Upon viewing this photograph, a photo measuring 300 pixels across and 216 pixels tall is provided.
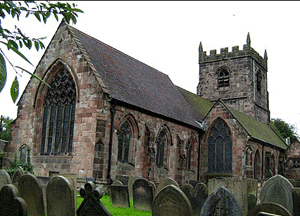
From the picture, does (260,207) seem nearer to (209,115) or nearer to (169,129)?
(169,129)

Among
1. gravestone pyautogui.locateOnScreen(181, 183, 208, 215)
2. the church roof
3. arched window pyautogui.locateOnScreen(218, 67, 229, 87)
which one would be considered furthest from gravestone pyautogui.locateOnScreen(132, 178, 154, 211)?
arched window pyautogui.locateOnScreen(218, 67, 229, 87)

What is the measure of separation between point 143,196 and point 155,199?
4.73 m

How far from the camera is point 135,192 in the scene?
13344 mm

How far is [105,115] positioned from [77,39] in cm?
512

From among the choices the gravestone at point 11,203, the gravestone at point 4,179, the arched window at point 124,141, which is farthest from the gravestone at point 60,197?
the arched window at point 124,141

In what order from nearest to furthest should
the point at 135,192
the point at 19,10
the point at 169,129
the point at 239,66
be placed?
the point at 19,10, the point at 135,192, the point at 169,129, the point at 239,66

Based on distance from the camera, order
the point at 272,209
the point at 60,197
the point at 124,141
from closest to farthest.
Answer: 1. the point at 272,209
2. the point at 60,197
3. the point at 124,141

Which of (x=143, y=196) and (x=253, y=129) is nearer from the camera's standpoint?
(x=143, y=196)

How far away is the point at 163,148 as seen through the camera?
22578 millimetres

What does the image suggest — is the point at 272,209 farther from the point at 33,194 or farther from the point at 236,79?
the point at 236,79

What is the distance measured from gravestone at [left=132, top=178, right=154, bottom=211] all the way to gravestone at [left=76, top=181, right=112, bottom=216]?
5.12 m

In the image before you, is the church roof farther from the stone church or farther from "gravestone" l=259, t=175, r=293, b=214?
"gravestone" l=259, t=175, r=293, b=214

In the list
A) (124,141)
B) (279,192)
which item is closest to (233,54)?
(124,141)

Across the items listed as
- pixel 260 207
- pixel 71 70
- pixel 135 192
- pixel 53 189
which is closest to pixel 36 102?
pixel 71 70
